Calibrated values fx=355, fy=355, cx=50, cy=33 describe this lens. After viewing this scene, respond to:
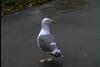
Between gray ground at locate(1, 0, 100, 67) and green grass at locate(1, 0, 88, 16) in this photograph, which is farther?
green grass at locate(1, 0, 88, 16)

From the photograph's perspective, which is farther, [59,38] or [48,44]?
[59,38]

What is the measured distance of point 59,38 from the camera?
327 inches

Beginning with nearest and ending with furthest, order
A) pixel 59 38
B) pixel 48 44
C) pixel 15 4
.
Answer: pixel 48 44
pixel 59 38
pixel 15 4

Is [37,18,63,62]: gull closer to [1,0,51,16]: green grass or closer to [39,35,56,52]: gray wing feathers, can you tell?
[39,35,56,52]: gray wing feathers

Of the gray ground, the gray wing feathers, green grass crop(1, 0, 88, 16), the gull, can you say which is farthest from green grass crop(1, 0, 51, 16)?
the gray wing feathers

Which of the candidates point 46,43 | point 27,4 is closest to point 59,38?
point 46,43

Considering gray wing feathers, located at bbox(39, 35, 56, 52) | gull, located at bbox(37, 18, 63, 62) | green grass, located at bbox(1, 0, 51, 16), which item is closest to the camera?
gull, located at bbox(37, 18, 63, 62)

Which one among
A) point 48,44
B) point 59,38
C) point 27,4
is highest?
point 27,4

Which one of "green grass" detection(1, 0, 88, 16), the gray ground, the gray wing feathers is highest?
"green grass" detection(1, 0, 88, 16)

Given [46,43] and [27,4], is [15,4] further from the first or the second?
[46,43]

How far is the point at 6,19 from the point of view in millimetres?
9984

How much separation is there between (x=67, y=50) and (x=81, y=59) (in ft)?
1.84

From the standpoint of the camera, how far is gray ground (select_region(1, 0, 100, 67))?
23.5ft

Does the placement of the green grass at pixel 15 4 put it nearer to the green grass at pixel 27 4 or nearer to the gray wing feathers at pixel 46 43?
the green grass at pixel 27 4
